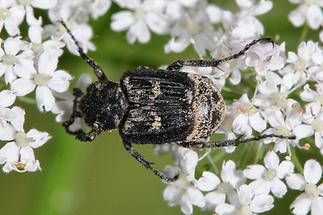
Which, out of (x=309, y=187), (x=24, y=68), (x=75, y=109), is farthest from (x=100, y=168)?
(x=309, y=187)

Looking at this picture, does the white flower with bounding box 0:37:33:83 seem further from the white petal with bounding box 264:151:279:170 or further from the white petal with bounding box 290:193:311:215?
the white petal with bounding box 290:193:311:215

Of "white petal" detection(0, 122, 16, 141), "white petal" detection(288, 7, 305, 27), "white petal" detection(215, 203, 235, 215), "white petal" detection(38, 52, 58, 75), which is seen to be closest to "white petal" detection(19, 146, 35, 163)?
"white petal" detection(0, 122, 16, 141)

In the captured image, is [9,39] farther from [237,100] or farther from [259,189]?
[259,189]

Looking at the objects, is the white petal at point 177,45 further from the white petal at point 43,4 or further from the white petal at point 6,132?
the white petal at point 6,132

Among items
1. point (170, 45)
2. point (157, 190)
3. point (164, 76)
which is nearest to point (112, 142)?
point (157, 190)

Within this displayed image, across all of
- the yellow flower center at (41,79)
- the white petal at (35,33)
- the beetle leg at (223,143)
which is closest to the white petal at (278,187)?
the beetle leg at (223,143)

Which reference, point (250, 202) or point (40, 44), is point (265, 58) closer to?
point (250, 202)
